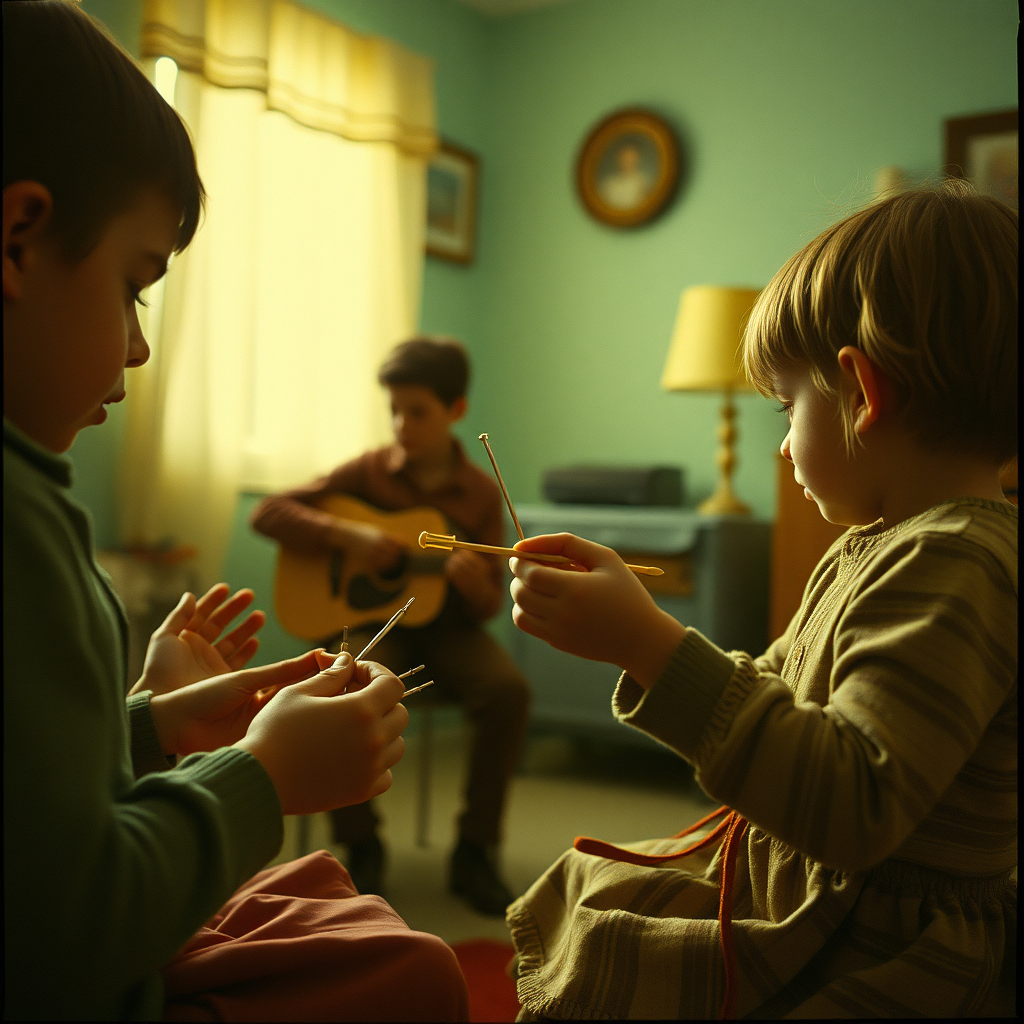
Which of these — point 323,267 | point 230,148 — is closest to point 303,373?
point 323,267

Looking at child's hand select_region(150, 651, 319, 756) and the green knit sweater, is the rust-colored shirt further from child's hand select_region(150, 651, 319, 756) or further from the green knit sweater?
the green knit sweater

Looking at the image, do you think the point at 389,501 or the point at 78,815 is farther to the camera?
the point at 389,501

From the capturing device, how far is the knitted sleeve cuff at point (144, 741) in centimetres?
71

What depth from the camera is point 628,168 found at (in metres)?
3.15

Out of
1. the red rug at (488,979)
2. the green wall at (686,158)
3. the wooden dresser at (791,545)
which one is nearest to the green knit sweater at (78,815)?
the red rug at (488,979)

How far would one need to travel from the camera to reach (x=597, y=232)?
10.7 ft

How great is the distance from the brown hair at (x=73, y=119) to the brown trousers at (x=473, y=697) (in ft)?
4.71

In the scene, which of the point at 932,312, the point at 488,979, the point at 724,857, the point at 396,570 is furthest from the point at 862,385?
the point at 396,570

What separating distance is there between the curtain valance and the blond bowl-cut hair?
2176mm

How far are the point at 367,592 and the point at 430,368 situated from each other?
1.71 ft

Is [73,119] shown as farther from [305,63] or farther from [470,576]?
[305,63]

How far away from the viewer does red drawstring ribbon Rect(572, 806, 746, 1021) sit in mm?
595

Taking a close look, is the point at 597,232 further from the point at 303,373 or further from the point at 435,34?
the point at 303,373

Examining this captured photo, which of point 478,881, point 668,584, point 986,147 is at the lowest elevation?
point 478,881
